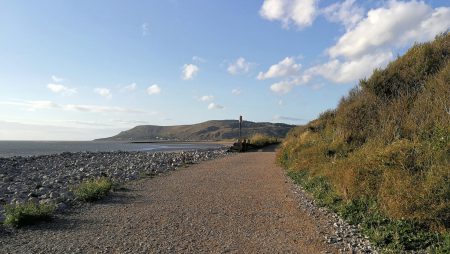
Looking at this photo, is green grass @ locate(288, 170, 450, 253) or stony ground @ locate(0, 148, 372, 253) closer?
green grass @ locate(288, 170, 450, 253)

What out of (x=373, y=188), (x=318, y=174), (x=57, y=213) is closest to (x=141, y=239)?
(x=57, y=213)

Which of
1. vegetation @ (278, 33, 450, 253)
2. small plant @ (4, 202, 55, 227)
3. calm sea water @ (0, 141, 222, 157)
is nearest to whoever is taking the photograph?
vegetation @ (278, 33, 450, 253)

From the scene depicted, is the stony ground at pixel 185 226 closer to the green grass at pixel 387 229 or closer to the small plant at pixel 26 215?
the small plant at pixel 26 215

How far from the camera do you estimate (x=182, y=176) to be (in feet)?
54.1

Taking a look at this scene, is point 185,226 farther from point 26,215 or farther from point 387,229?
point 387,229

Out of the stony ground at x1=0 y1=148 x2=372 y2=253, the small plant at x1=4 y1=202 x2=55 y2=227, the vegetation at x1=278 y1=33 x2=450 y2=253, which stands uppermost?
the vegetation at x1=278 y1=33 x2=450 y2=253

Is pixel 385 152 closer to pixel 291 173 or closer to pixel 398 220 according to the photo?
pixel 398 220

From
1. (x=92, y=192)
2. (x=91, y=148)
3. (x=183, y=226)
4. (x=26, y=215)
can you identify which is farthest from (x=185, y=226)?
(x=91, y=148)

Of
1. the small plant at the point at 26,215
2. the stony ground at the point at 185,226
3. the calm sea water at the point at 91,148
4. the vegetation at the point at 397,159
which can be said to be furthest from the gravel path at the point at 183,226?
the calm sea water at the point at 91,148

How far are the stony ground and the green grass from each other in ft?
1.80

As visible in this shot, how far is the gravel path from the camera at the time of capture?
646 centimetres

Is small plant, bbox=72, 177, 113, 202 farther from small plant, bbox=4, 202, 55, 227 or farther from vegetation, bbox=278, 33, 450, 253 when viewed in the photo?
vegetation, bbox=278, 33, 450, 253

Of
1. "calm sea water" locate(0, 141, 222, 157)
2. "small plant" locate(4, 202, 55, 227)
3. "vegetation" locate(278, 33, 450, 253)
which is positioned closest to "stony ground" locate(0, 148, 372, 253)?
"small plant" locate(4, 202, 55, 227)

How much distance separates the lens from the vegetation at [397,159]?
665cm
